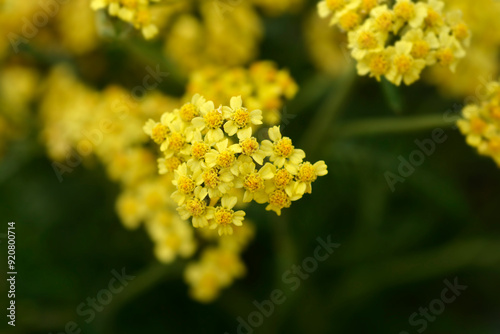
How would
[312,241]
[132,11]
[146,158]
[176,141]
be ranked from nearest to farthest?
[176,141] → [132,11] → [146,158] → [312,241]

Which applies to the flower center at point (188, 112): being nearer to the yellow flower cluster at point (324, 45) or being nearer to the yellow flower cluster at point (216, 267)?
the yellow flower cluster at point (216, 267)

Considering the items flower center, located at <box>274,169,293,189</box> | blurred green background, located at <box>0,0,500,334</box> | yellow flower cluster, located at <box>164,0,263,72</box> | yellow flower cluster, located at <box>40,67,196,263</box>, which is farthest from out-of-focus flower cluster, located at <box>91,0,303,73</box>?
flower center, located at <box>274,169,293,189</box>

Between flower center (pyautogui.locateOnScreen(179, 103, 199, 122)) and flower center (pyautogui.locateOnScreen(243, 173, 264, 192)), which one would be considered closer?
flower center (pyautogui.locateOnScreen(243, 173, 264, 192))

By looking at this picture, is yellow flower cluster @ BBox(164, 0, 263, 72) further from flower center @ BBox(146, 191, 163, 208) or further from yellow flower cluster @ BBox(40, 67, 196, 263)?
flower center @ BBox(146, 191, 163, 208)

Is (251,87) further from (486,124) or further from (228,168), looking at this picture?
(486,124)

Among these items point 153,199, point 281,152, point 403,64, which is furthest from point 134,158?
point 403,64

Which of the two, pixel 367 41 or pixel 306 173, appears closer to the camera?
pixel 306 173

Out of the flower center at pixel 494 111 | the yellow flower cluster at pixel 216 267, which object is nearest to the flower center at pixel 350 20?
the flower center at pixel 494 111
